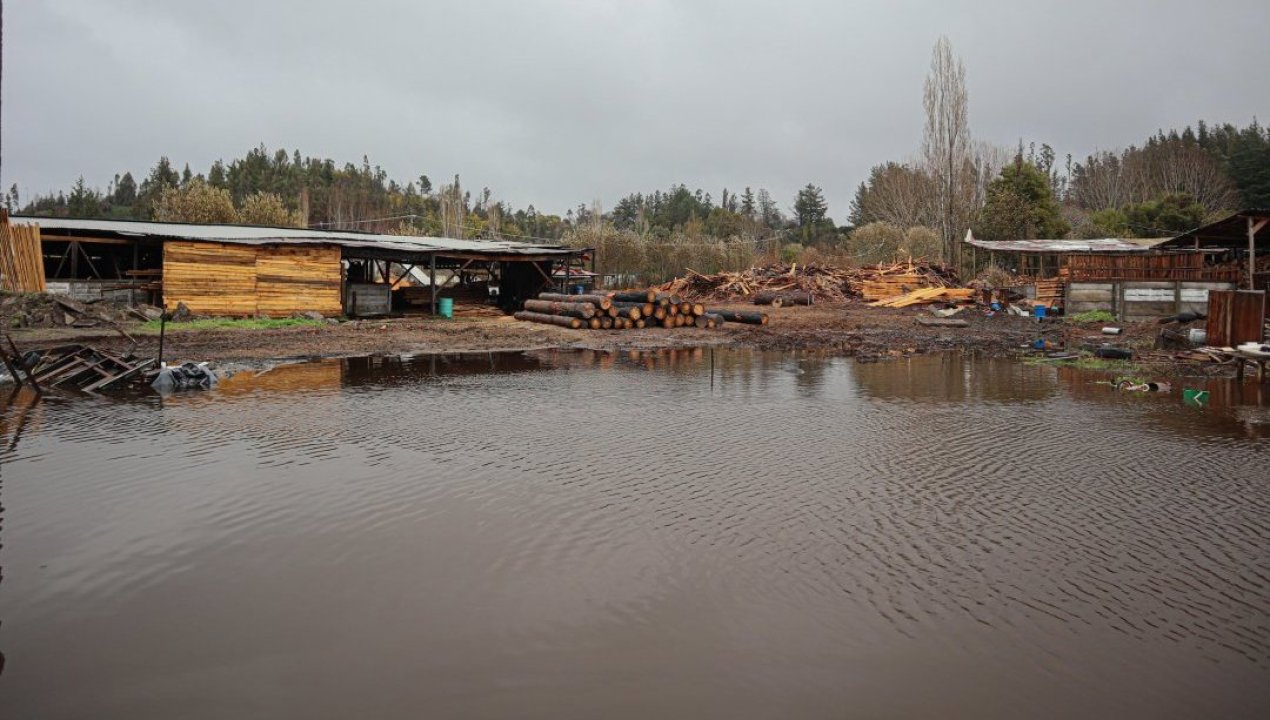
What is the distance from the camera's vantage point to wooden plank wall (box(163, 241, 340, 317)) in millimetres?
27172

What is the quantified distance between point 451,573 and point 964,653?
2977mm

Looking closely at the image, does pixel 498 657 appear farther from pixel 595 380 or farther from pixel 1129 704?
pixel 595 380

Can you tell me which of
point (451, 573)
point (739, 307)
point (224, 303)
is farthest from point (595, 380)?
point (739, 307)

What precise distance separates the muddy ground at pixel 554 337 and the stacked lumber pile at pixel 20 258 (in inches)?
180

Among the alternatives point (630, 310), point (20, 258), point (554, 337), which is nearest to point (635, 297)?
point (630, 310)

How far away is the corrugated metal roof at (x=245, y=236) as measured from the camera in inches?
1054

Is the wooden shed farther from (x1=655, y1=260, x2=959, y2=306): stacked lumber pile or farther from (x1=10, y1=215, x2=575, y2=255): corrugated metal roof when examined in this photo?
(x1=655, y1=260, x2=959, y2=306): stacked lumber pile

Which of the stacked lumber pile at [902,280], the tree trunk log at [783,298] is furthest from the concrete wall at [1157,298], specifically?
the tree trunk log at [783,298]

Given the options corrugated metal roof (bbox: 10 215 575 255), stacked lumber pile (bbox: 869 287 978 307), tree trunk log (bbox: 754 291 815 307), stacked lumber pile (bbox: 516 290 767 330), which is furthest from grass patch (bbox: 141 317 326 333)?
stacked lumber pile (bbox: 869 287 978 307)

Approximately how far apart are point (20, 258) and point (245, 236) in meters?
6.72

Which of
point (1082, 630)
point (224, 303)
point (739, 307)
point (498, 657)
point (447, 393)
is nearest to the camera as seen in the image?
point (498, 657)

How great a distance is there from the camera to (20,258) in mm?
24734

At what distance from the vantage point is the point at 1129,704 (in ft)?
12.0

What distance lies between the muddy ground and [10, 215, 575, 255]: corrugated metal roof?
123 inches
